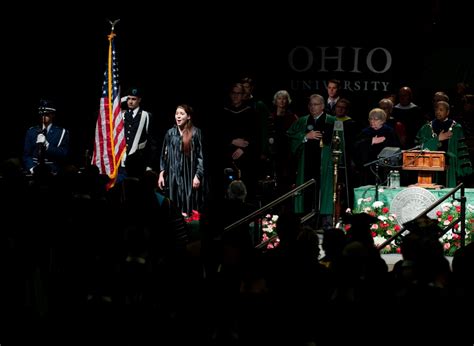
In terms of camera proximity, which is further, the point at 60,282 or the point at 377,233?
the point at 377,233

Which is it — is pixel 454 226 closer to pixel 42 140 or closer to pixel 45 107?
pixel 42 140

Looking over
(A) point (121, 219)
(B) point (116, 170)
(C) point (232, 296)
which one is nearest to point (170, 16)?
(B) point (116, 170)

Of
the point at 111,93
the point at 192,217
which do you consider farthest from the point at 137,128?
the point at 192,217

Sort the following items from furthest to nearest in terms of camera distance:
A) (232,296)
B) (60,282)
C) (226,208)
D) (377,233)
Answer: (377,233) < (226,208) < (60,282) < (232,296)

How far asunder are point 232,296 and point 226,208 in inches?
142

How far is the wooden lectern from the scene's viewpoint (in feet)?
47.1

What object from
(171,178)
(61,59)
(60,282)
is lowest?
(60,282)

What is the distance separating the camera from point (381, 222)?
13.6 meters

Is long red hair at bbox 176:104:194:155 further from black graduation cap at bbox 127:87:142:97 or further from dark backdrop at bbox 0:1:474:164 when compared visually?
black graduation cap at bbox 127:87:142:97

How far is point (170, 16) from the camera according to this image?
15.3 meters

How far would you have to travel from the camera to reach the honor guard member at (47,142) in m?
14.2

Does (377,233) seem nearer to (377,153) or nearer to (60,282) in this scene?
(377,153)

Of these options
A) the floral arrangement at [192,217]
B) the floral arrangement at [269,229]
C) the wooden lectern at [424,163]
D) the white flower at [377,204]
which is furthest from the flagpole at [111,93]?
the wooden lectern at [424,163]

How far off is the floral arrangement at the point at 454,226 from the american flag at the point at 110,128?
4041 mm
